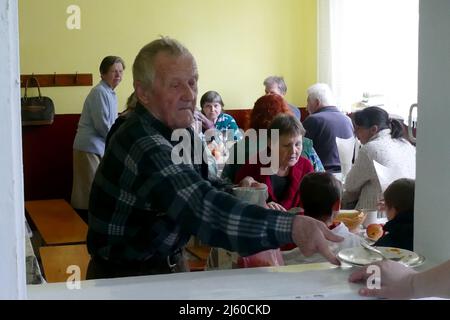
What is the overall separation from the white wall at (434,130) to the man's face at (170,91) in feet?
2.17

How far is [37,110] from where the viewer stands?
6918mm

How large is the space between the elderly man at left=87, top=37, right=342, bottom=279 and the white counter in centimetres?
8

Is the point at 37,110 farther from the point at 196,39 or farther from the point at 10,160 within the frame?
the point at 10,160

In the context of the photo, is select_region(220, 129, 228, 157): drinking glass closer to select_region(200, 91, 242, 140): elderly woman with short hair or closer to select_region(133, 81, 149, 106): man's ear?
select_region(200, 91, 242, 140): elderly woman with short hair

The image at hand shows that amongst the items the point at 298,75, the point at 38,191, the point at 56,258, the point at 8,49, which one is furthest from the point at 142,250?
the point at 298,75

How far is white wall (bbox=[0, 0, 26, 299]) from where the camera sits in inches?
43.0

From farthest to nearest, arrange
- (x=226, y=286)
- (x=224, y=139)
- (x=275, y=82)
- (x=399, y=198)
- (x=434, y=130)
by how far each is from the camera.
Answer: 1. (x=275, y=82)
2. (x=224, y=139)
3. (x=399, y=198)
4. (x=434, y=130)
5. (x=226, y=286)

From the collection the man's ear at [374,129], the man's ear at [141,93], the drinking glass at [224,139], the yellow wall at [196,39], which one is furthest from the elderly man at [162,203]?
the yellow wall at [196,39]

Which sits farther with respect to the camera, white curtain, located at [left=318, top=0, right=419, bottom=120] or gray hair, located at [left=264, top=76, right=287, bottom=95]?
gray hair, located at [left=264, top=76, right=287, bottom=95]

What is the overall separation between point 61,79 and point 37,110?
1.51 feet

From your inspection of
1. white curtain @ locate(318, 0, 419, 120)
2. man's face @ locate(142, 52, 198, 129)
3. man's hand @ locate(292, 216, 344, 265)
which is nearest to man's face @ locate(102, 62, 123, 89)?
white curtain @ locate(318, 0, 419, 120)

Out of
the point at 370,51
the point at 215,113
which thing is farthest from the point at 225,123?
the point at 370,51
